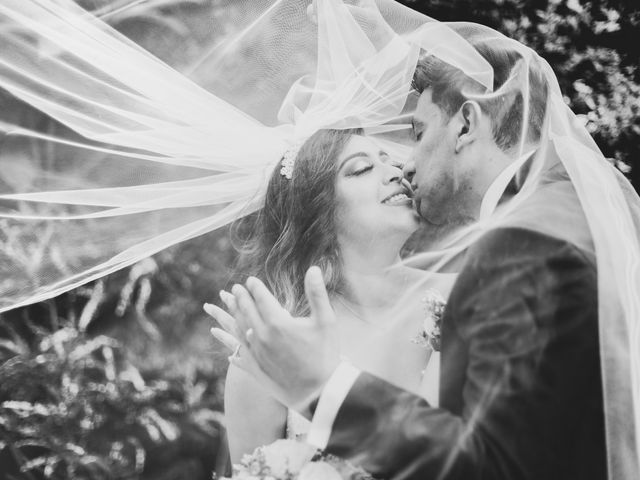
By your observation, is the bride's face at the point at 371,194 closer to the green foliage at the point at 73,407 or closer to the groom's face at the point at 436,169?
the groom's face at the point at 436,169

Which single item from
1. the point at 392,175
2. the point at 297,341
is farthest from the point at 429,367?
the point at 297,341

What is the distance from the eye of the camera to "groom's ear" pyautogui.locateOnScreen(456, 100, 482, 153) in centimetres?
172

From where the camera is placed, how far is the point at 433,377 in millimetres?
1836

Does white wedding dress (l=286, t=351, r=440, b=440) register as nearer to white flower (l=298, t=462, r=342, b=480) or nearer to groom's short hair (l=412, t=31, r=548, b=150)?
white flower (l=298, t=462, r=342, b=480)

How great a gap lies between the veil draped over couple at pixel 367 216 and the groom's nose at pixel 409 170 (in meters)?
0.01

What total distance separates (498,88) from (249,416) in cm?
108

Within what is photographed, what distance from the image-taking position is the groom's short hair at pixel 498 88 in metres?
1.74

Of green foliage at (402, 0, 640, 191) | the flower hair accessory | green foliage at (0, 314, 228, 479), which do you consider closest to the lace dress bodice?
the flower hair accessory

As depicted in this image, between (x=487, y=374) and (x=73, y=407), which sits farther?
(x=73, y=407)

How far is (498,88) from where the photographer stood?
5.84ft

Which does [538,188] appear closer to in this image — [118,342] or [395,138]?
[395,138]

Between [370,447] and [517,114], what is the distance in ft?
2.82

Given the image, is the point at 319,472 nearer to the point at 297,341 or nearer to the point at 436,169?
the point at 297,341

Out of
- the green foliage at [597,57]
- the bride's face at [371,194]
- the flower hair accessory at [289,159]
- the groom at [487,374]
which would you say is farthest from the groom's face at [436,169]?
the green foliage at [597,57]
